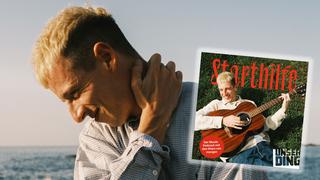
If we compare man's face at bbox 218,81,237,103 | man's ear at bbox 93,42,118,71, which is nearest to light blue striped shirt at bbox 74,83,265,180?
man's face at bbox 218,81,237,103

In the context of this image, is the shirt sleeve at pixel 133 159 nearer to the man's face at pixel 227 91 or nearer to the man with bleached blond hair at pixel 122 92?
the man with bleached blond hair at pixel 122 92

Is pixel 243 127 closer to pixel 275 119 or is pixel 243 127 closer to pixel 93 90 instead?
pixel 275 119

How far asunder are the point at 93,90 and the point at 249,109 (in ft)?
1.68

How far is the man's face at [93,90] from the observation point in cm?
186

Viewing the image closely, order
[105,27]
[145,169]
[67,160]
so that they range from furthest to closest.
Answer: [67,160], [105,27], [145,169]

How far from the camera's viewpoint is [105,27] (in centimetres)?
198

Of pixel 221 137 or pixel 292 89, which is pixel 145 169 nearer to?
pixel 221 137

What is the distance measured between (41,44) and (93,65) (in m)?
0.19

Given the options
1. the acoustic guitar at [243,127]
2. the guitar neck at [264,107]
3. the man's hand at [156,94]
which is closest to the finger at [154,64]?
the man's hand at [156,94]

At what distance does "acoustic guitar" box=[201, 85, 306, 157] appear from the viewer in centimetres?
187

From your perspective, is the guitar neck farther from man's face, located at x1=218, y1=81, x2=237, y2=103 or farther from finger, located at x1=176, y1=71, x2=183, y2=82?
finger, located at x1=176, y1=71, x2=183, y2=82

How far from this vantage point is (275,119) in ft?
6.10

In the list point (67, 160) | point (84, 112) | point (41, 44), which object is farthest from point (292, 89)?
point (67, 160)

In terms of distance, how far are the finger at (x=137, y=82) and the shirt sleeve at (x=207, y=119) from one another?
202 millimetres
